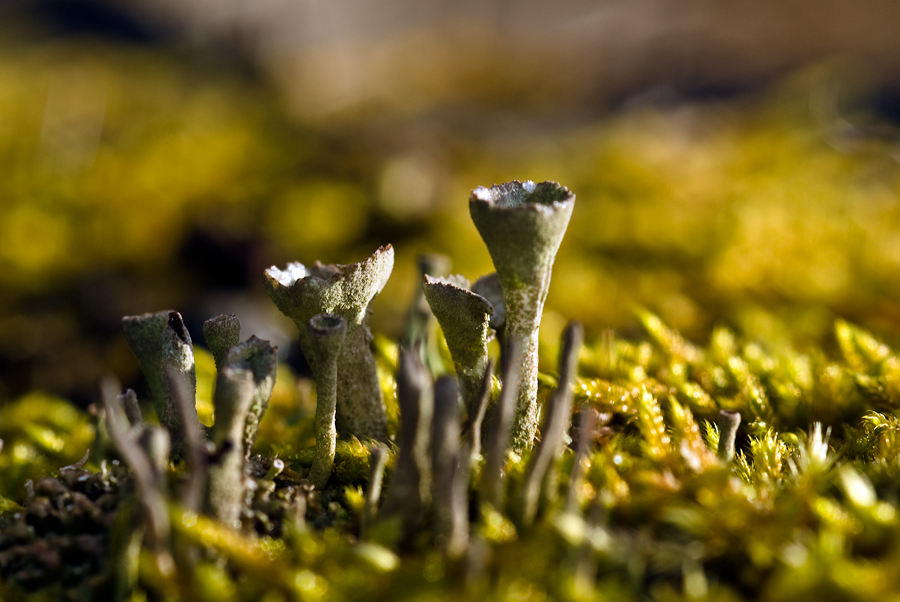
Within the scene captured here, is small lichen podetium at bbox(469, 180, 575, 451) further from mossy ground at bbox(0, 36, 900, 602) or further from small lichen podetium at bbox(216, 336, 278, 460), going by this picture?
small lichen podetium at bbox(216, 336, 278, 460)

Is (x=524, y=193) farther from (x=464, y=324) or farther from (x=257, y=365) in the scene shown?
(x=257, y=365)

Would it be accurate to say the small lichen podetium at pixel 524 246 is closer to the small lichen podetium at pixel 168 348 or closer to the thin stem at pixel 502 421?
the thin stem at pixel 502 421

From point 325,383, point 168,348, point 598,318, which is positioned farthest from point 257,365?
point 598,318

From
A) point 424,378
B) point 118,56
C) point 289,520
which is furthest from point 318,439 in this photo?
point 118,56

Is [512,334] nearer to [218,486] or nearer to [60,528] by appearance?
[218,486]

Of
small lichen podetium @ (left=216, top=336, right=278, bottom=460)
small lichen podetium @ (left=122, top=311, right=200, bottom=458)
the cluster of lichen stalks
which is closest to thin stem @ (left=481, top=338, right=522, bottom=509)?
the cluster of lichen stalks

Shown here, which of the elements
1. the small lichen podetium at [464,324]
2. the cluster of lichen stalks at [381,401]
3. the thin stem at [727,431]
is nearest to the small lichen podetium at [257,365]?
the cluster of lichen stalks at [381,401]
